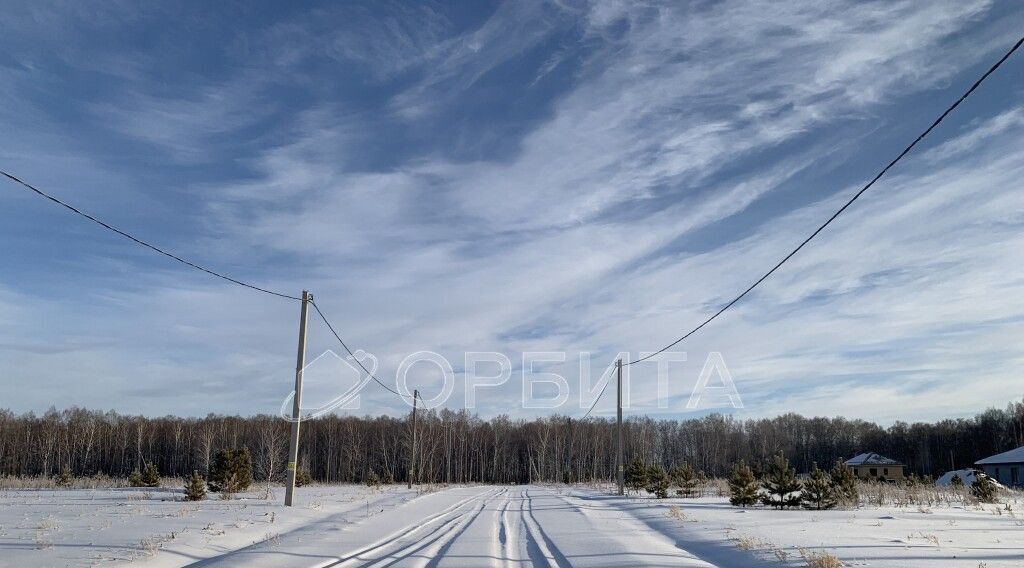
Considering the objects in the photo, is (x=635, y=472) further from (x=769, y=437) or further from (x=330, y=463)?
(x=769, y=437)

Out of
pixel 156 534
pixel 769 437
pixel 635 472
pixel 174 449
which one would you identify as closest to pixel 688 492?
pixel 635 472

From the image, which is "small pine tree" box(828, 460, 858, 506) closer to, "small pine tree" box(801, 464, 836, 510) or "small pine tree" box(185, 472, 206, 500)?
"small pine tree" box(801, 464, 836, 510)

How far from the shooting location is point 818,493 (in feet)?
74.9

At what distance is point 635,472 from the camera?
3853 centimetres

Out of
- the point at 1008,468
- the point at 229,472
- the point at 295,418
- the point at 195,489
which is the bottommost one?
the point at 1008,468

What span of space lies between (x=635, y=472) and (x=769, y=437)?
272 feet

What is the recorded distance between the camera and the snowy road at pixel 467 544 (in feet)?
33.0

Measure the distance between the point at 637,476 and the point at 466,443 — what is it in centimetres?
6427

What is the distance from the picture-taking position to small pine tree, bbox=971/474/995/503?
26.2m

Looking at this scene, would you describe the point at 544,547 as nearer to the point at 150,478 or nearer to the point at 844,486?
the point at 844,486

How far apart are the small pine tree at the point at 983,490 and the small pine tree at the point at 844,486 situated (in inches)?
242

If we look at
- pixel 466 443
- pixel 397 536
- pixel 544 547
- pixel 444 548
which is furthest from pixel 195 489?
pixel 466 443

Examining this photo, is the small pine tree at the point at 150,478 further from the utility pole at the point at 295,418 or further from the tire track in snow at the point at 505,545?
the tire track in snow at the point at 505,545

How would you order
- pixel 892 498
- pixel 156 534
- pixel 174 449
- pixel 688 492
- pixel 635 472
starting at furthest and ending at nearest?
pixel 174 449, pixel 635 472, pixel 688 492, pixel 892 498, pixel 156 534
